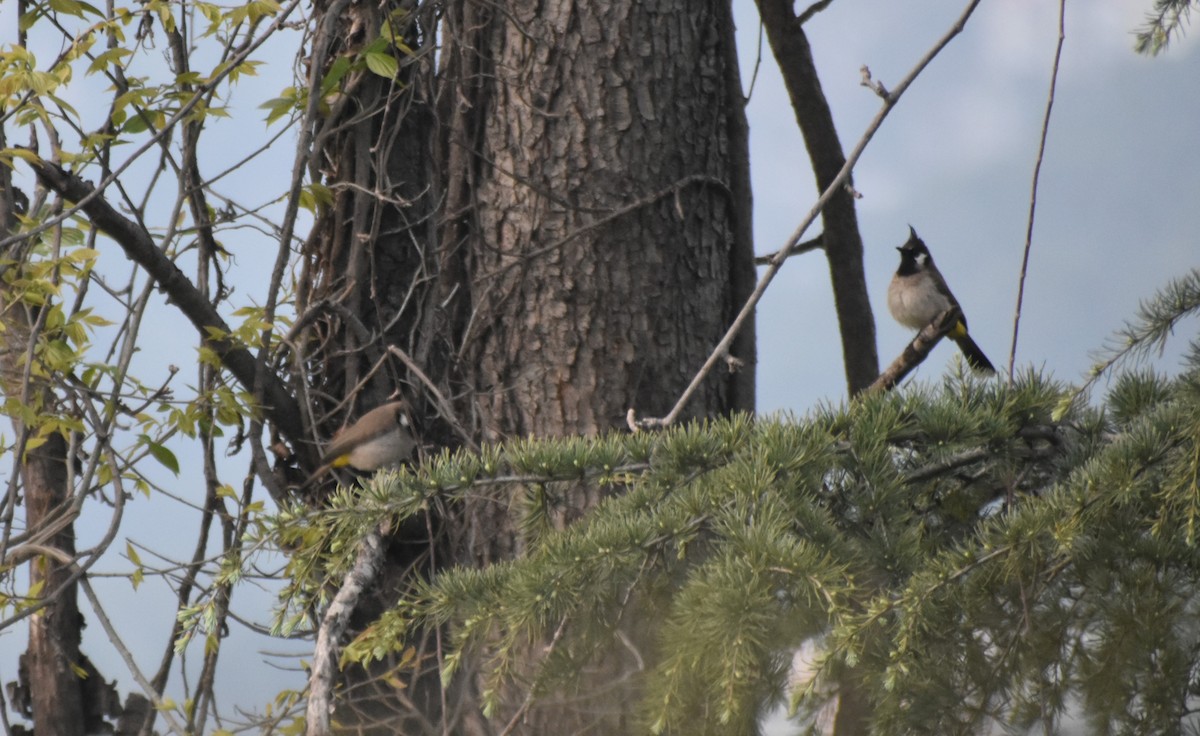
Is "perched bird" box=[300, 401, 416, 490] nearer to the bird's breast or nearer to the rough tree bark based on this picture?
the rough tree bark

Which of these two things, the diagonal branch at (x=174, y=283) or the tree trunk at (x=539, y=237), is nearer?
the diagonal branch at (x=174, y=283)

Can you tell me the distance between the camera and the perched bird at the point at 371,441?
135 inches

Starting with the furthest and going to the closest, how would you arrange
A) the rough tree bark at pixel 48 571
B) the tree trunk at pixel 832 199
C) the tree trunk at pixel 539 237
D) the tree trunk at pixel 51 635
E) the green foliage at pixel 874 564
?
the tree trunk at pixel 832 199 < the tree trunk at pixel 51 635 < the rough tree bark at pixel 48 571 < the tree trunk at pixel 539 237 < the green foliage at pixel 874 564

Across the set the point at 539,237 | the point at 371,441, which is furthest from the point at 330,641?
the point at 539,237

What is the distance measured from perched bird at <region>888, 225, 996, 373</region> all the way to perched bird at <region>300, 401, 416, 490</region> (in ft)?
10.3

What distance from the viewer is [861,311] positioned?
4426 mm

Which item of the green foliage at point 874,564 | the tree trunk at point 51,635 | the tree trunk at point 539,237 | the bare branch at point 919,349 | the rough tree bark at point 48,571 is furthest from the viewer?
the tree trunk at point 51,635

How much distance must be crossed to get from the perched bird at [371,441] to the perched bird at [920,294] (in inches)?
123

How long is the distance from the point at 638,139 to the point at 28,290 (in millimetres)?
1838

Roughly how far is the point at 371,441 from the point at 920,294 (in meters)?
3.36

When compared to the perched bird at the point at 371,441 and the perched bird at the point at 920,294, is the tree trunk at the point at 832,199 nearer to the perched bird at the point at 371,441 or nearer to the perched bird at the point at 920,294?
the perched bird at the point at 920,294

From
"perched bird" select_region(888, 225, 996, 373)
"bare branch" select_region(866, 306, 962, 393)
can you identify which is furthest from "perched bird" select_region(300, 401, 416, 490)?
"perched bird" select_region(888, 225, 996, 373)

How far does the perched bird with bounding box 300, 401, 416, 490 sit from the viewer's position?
344 centimetres

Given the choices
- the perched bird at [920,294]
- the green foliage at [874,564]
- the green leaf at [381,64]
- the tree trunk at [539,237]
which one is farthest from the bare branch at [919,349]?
the perched bird at [920,294]
